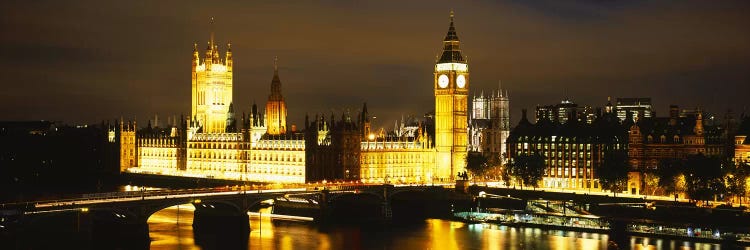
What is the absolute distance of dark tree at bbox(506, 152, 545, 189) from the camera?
118 metres

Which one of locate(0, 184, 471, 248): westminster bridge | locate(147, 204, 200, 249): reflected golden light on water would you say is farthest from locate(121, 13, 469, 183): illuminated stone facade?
locate(147, 204, 200, 249): reflected golden light on water

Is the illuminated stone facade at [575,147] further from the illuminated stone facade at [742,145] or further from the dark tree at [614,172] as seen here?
the illuminated stone facade at [742,145]

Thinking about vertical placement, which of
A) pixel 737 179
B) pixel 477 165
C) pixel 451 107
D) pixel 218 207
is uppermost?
pixel 451 107

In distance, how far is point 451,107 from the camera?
140m

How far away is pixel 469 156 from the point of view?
138000 millimetres

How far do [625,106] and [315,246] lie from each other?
95474mm

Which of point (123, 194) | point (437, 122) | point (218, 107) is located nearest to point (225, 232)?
point (123, 194)

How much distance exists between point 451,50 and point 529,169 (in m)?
27.0

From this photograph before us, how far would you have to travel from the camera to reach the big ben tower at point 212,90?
536ft

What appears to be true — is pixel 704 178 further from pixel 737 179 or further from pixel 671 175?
pixel 671 175

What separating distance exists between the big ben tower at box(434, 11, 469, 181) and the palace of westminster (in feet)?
0.42

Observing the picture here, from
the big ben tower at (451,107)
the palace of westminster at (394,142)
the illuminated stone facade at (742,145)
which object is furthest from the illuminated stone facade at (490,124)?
the illuminated stone facade at (742,145)

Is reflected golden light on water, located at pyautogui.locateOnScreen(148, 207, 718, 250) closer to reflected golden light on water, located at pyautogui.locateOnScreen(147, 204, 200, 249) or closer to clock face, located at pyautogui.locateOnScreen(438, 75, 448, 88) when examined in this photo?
reflected golden light on water, located at pyautogui.locateOnScreen(147, 204, 200, 249)

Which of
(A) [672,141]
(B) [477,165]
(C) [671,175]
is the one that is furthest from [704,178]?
(B) [477,165]
